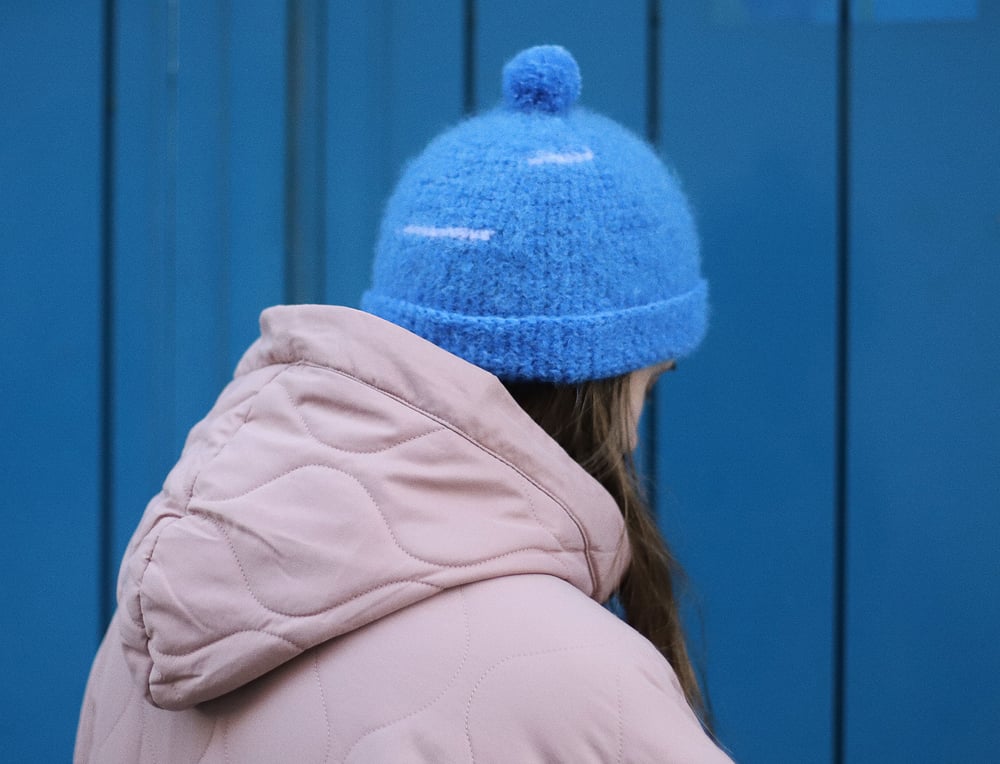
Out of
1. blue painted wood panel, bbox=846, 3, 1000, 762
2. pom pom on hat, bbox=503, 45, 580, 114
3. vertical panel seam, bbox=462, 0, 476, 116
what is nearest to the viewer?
pom pom on hat, bbox=503, 45, 580, 114

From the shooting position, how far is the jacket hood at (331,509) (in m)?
0.85

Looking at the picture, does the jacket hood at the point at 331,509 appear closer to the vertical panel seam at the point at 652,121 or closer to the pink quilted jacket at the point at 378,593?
the pink quilted jacket at the point at 378,593

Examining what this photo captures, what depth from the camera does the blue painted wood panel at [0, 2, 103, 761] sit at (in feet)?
5.68

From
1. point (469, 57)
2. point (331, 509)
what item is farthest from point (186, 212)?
point (331, 509)

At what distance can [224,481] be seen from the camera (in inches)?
35.3

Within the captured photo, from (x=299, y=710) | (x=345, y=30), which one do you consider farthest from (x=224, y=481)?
(x=345, y=30)

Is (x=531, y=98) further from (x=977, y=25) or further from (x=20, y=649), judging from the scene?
(x=20, y=649)

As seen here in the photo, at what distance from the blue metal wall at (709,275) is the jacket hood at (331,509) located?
0.75 meters

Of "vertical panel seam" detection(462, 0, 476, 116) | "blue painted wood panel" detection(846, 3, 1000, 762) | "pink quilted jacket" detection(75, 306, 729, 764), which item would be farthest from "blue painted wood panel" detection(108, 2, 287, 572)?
"blue painted wood panel" detection(846, 3, 1000, 762)

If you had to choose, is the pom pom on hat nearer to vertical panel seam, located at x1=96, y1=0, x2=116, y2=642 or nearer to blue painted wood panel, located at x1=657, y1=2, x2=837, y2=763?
blue painted wood panel, located at x1=657, y1=2, x2=837, y2=763

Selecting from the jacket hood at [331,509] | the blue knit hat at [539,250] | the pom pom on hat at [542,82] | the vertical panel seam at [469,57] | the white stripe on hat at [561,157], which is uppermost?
the vertical panel seam at [469,57]

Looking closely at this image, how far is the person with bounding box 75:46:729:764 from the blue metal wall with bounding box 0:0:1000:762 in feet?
1.93

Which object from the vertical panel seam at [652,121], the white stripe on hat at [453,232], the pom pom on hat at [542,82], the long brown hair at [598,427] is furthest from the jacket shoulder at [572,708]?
the vertical panel seam at [652,121]

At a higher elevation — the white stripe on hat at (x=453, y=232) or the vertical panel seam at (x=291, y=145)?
the vertical panel seam at (x=291, y=145)
